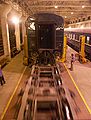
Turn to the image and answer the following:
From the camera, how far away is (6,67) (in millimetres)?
11852

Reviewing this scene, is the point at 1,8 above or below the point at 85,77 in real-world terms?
above

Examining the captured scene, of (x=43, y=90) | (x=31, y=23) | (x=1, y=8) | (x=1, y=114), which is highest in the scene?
(x=1, y=8)

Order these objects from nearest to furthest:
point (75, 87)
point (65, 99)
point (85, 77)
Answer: point (65, 99), point (75, 87), point (85, 77)

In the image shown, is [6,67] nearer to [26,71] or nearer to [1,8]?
[26,71]

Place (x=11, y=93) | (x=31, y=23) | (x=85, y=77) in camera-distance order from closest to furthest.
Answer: (x=11, y=93), (x=85, y=77), (x=31, y=23)

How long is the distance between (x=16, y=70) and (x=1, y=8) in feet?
17.7

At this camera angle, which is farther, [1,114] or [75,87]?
[75,87]

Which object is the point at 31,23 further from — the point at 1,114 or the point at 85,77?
the point at 1,114

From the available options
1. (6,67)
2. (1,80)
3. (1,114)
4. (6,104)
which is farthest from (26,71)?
(1,114)

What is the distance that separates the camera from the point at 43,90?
6258 mm

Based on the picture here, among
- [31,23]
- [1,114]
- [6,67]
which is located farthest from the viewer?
[6,67]

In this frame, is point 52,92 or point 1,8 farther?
point 1,8

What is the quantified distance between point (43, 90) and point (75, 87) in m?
2.37

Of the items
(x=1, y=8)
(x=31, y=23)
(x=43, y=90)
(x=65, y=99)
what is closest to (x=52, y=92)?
(x=43, y=90)
